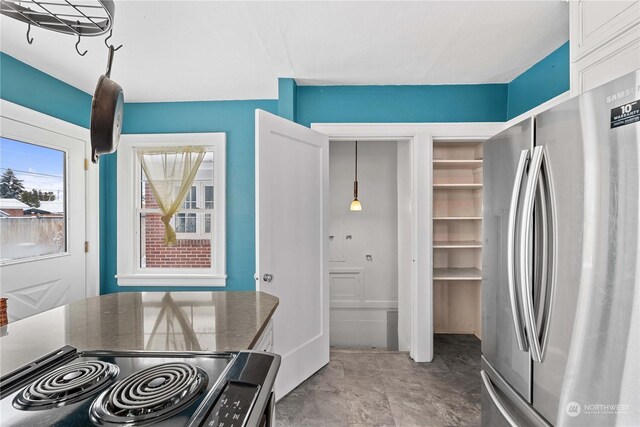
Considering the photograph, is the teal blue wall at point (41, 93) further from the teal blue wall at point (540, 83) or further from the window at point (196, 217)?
the teal blue wall at point (540, 83)

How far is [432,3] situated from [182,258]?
3.03 metres

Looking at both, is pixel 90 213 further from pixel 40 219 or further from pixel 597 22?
pixel 597 22

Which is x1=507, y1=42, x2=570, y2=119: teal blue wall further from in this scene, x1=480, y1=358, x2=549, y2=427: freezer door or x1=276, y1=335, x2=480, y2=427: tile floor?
x1=276, y1=335, x2=480, y2=427: tile floor

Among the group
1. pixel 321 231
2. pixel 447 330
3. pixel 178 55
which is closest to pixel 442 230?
pixel 447 330

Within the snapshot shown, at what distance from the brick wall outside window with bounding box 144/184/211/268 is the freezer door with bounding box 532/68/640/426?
9.55 feet

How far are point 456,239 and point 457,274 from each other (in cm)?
44

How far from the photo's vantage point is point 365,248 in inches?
160

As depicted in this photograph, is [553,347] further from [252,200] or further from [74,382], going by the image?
[252,200]

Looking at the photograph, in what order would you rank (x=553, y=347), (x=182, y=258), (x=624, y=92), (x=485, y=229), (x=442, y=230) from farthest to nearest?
(x=442, y=230) < (x=182, y=258) < (x=485, y=229) < (x=553, y=347) < (x=624, y=92)

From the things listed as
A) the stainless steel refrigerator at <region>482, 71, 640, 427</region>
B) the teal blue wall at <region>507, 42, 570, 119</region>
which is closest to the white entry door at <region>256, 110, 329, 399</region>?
the stainless steel refrigerator at <region>482, 71, 640, 427</region>

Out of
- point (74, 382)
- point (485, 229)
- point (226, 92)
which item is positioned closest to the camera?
point (74, 382)

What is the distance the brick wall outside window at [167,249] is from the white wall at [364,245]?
1.66m

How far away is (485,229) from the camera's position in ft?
5.26

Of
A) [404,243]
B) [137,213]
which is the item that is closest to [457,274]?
[404,243]
